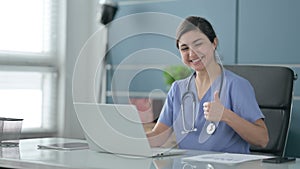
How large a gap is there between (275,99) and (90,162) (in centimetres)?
121

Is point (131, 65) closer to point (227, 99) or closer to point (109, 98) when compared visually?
point (227, 99)

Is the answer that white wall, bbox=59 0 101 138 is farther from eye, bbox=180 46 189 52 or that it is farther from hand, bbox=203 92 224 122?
hand, bbox=203 92 224 122

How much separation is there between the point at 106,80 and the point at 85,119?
7.64 feet

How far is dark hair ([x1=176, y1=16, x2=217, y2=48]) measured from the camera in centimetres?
236

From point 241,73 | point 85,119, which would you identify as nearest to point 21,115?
point 241,73

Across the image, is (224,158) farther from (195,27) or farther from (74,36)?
(74,36)

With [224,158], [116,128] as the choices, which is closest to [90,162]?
[116,128]

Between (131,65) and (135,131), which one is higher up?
(131,65)

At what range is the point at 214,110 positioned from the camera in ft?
7.47

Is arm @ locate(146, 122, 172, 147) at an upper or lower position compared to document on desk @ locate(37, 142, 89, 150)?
upper

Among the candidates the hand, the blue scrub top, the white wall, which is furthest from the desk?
the white wall

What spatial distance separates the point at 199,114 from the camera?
8.14ft

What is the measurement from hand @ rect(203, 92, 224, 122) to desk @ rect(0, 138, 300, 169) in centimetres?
20

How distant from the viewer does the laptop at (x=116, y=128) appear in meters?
2.00
